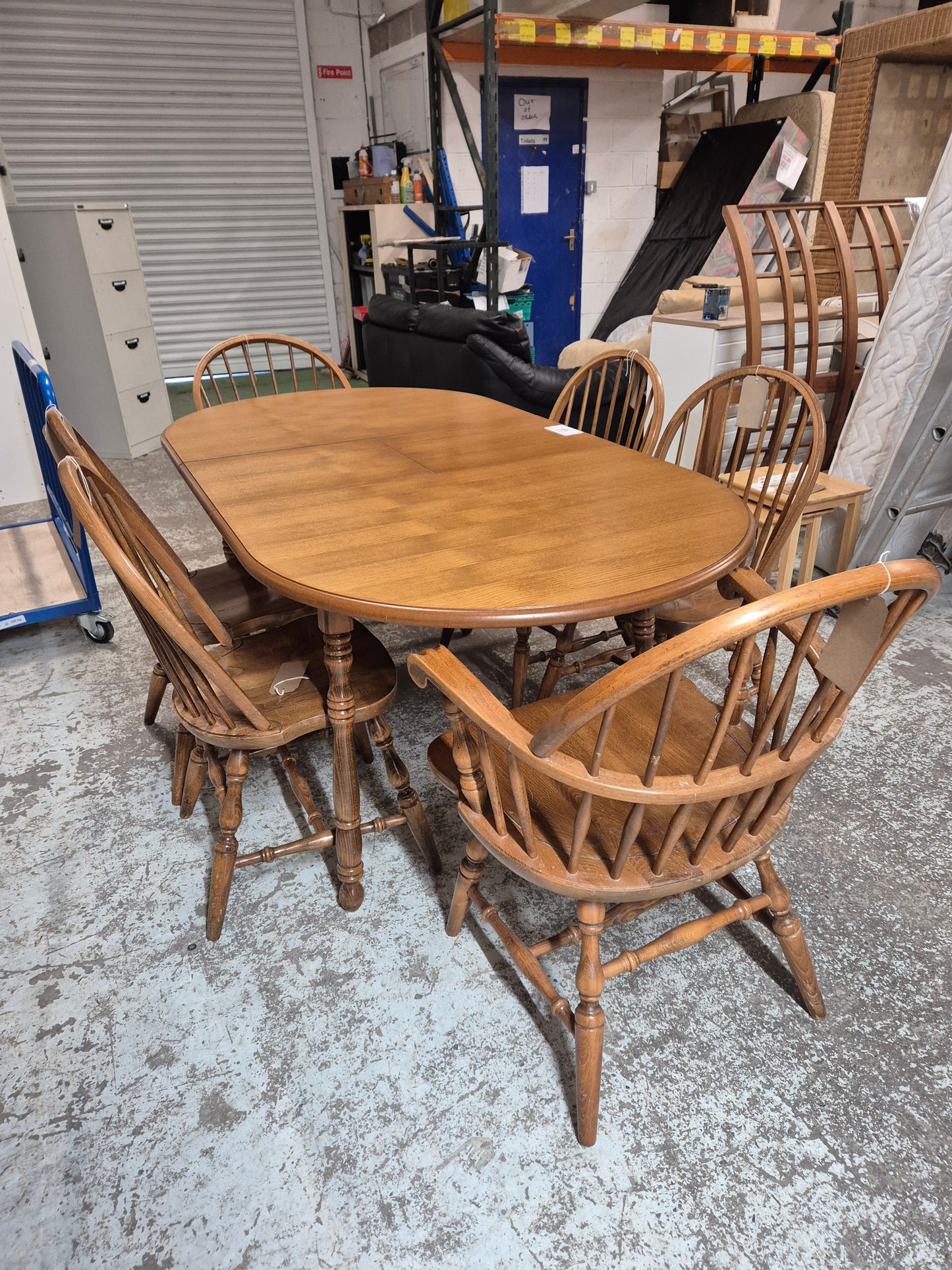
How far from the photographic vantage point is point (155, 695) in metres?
2.08

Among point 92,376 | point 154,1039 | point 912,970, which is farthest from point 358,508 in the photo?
point 92,376

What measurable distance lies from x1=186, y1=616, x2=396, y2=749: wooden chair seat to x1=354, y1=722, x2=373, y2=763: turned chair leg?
322mm

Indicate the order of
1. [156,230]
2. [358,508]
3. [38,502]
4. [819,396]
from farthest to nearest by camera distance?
[156,230]
[38,502]
[819,396]
[358,508]

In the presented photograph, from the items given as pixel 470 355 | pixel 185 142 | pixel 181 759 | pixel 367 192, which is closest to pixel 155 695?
pixel 181 759

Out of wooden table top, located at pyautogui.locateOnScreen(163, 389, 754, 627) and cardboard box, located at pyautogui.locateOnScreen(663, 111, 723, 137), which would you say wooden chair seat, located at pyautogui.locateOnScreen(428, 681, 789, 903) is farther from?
cardboard box, located at pyautogui.locateOnScreen(663, 111, 723, 137)

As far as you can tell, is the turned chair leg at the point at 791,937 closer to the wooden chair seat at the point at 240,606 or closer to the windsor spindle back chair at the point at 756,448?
the windsor spindle back chair at the point at 756,448

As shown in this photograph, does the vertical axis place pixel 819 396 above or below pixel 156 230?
below

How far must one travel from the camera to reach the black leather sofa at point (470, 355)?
3.53m

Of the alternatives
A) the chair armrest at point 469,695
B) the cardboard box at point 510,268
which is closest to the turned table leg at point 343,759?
the chair armrest at point 469,695

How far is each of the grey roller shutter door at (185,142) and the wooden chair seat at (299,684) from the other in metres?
6.04

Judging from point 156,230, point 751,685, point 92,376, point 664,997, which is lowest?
point 664,997

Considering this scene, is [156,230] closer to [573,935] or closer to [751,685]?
[751,685]

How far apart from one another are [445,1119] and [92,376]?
464 cm

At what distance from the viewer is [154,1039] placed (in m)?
1.32
